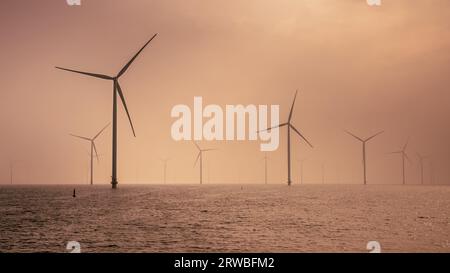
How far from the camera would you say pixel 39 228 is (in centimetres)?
5350

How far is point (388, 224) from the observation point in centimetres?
5762
